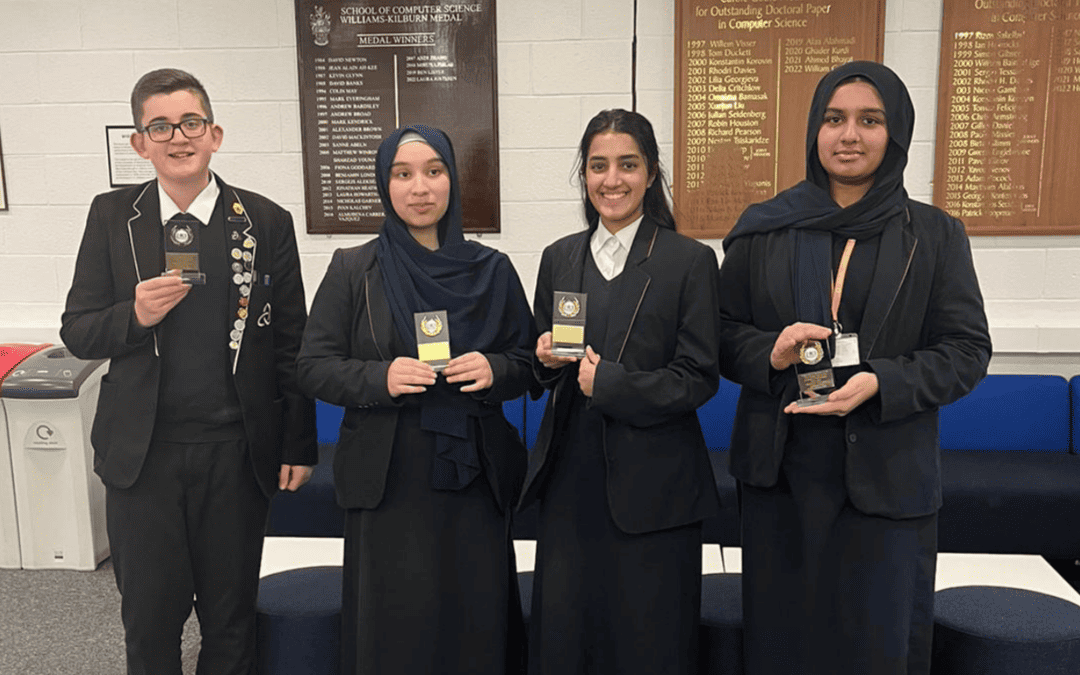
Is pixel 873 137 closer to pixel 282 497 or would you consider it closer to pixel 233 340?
pixel 233 340

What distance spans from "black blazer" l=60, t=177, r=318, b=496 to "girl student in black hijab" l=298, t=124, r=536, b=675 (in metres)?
0.18

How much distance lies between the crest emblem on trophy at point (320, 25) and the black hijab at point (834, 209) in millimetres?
2488

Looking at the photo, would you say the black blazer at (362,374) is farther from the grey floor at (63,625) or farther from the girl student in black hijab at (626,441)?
the grey floor at (63,625)

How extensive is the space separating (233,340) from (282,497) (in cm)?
142

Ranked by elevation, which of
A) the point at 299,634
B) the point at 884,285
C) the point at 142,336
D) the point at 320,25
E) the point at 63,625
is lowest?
the point at 63,625

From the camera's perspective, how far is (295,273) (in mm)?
2090

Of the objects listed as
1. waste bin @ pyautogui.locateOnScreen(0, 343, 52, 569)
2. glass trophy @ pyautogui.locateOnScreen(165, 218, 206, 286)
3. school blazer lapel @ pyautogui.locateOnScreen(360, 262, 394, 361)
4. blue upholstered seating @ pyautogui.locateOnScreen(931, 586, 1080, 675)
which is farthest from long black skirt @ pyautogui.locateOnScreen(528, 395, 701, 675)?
waste bin @ pyautogui.locateOnScreen(0, 343, 52, 569)

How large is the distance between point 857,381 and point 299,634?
1501mm

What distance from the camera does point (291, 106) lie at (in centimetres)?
369

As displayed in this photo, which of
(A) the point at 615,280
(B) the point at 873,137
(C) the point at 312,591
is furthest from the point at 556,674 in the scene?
(B) the point at 873,137

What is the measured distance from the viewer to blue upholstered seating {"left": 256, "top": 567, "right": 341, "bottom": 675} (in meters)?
2.11

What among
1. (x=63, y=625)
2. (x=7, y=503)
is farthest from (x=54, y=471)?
(x=63, y=625)

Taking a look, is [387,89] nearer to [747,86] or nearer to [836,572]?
[747,86]

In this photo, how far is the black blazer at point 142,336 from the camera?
187cm
